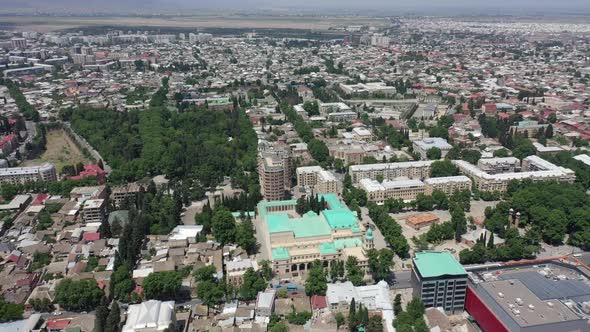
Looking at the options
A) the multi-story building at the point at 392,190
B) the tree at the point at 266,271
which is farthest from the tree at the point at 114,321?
the multi-story building at the point at 392,190

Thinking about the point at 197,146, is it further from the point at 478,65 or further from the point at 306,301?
the point at 478,65

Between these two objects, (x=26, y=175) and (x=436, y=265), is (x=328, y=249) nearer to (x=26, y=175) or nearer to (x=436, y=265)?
(x=436, y=265)

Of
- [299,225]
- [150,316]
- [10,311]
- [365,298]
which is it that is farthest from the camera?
[299,225]

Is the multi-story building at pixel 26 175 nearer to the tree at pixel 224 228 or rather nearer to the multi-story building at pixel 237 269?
the tree at pixel 224 228

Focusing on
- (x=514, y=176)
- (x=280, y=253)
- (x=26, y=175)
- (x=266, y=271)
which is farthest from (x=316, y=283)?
(x=26, y=175)

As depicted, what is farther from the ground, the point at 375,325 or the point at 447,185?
the point at 447,185

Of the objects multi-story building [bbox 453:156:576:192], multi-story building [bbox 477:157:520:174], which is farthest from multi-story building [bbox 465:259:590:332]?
multi-story building [bbox 477:157:520:174]

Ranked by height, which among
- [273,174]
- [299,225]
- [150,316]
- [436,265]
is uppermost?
[273,174]

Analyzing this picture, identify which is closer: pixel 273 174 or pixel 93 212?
pixel 93 212
